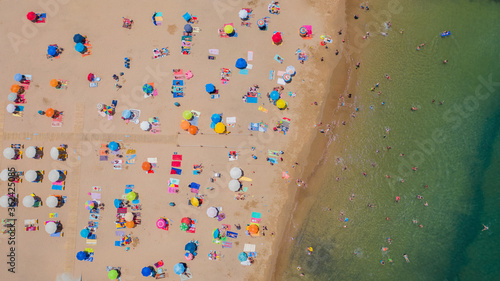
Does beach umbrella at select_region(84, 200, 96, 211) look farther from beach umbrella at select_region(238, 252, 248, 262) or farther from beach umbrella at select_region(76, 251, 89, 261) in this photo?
beach umbrella at select_region(238, 252, 248, 262)

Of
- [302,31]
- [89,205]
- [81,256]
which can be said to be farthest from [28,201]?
A: [302,31]

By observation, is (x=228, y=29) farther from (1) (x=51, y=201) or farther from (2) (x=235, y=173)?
(1) (x=51, y=201)

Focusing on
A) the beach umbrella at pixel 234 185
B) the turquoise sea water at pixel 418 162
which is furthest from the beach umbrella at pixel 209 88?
the turquoise sea water at pixel 418 162

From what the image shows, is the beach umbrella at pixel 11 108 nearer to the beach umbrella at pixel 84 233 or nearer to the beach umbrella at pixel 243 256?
the beach umbrella at pixel 84 233

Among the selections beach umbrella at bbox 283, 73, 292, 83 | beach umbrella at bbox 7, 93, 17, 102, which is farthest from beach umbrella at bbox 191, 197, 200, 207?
beach umbrella at bbox 7, 93, 17, 102

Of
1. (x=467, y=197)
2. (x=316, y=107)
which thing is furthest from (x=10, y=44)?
(x=467, y=197)

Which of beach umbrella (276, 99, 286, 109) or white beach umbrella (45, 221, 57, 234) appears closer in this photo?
beach umbrella (276, 99, 286, 109)

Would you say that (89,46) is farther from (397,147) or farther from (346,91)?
(397,147)
